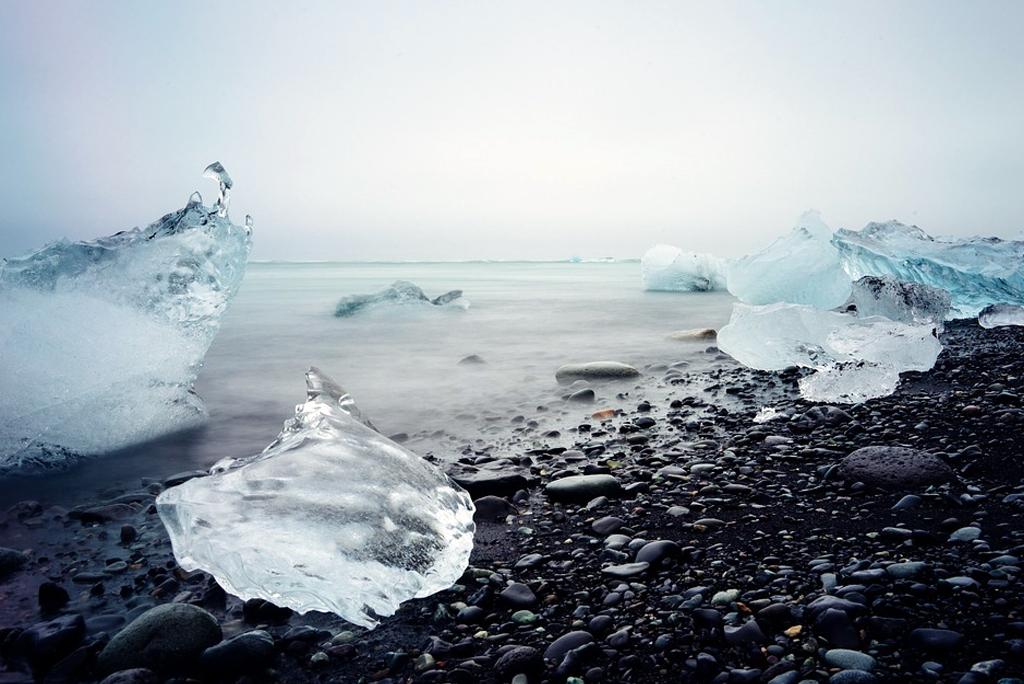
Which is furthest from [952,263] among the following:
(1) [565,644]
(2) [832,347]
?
(1) [565,644]

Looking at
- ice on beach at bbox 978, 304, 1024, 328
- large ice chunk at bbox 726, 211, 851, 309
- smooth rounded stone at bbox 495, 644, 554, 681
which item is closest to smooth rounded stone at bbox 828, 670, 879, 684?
smooth rounded stone at bbox 495, 644, 554, 681

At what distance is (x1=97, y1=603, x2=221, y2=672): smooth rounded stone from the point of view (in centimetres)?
187

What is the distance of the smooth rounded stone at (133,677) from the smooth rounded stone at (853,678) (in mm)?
1859

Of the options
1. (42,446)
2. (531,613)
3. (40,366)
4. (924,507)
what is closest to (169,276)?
(40,366)

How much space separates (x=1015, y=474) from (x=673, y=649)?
2049 mm

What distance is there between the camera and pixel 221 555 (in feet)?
6.52

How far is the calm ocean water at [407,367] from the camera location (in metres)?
4.27

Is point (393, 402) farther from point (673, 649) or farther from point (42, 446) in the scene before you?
point (673, 649)

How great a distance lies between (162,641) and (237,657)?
0.26 meters

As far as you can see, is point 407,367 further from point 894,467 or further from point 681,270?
point 681,270

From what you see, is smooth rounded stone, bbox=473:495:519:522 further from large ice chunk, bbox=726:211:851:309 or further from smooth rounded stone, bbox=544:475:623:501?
large ice chunk, bbox=726:211:851:309

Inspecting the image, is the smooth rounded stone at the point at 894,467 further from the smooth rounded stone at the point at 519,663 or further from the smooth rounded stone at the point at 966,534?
the smooth rounded stone at the point at 519,663

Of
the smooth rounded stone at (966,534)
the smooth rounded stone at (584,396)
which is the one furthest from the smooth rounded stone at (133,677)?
the smooth rounded stone at (584,396)

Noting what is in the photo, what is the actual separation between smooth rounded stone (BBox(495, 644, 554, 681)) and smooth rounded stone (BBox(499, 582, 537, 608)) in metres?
0.30
